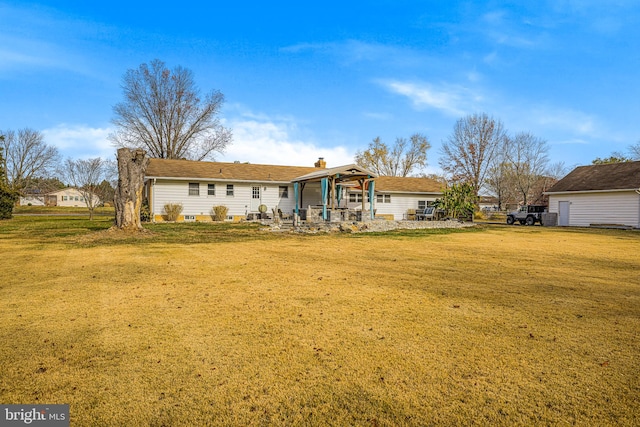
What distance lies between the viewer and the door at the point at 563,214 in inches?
1104

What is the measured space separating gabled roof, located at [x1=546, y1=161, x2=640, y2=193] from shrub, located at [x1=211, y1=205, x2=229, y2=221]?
84.6 feet

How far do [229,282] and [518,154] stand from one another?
1985 inches

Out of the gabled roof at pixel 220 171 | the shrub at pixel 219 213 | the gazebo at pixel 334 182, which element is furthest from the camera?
the shrub at pixel 219 213

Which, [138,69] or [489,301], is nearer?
[489,301]

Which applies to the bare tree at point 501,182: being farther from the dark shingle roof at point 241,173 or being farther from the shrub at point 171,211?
the shrub at point 171,211

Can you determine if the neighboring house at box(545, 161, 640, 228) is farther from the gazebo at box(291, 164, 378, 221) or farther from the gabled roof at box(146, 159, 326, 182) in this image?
the gabled roof at box(146, 159, 326, 182)

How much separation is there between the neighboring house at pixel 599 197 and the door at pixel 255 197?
2341 centimetres

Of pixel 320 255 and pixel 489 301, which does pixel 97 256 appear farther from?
pixel 489 301

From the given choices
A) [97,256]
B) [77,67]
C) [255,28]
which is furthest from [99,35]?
[97,256]

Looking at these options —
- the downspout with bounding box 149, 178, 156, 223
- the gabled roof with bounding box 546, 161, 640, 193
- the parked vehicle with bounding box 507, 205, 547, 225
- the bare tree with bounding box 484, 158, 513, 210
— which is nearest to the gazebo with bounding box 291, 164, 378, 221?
the downspout with bounding box 149, 178, 156, 223

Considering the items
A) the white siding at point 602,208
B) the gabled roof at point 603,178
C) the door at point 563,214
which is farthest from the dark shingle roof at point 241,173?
the white siding at point 602,208

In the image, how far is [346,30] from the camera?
19.2 metres

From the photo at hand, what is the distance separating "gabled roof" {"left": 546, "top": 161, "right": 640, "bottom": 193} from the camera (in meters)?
24.9

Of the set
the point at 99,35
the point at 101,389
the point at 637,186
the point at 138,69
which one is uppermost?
the point at 138,69
